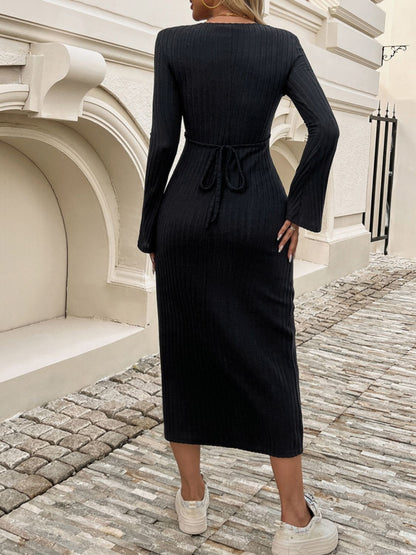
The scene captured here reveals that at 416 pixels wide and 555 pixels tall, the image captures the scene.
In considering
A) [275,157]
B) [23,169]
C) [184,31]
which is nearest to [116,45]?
[23,169]

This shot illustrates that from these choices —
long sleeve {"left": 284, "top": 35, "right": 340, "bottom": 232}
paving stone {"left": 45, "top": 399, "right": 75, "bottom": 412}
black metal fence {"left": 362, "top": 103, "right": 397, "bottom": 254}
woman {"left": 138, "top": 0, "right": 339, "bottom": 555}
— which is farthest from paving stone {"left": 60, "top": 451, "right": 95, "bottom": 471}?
black metal fence {"left": 362, "top": 103, "right": 397, "bottom": 254}

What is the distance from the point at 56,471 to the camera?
3287 mm

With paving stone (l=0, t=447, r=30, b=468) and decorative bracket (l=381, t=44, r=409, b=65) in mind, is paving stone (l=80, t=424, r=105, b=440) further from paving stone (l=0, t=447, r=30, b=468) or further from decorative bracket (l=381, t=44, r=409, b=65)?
decorative bracket (l=381, t=44, r=409, b=65)

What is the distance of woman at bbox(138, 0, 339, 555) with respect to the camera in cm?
242

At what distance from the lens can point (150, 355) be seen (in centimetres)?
498

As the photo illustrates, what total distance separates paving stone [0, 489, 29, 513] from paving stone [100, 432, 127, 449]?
60 cm

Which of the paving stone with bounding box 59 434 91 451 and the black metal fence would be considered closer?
the paving stone with bounding box 59 434 91 451

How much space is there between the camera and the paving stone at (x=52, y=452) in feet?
11.2

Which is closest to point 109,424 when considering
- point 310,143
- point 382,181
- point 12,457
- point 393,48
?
point 12,457

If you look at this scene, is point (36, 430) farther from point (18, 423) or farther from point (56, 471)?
point (56, 471)

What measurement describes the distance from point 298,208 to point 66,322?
9.06ft

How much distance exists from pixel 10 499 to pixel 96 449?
58 centimetres

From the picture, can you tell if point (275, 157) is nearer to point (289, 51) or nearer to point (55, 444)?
point (55, 444)

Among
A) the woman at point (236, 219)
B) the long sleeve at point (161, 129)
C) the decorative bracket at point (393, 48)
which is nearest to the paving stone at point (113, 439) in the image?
the woman at point (236, 219)
